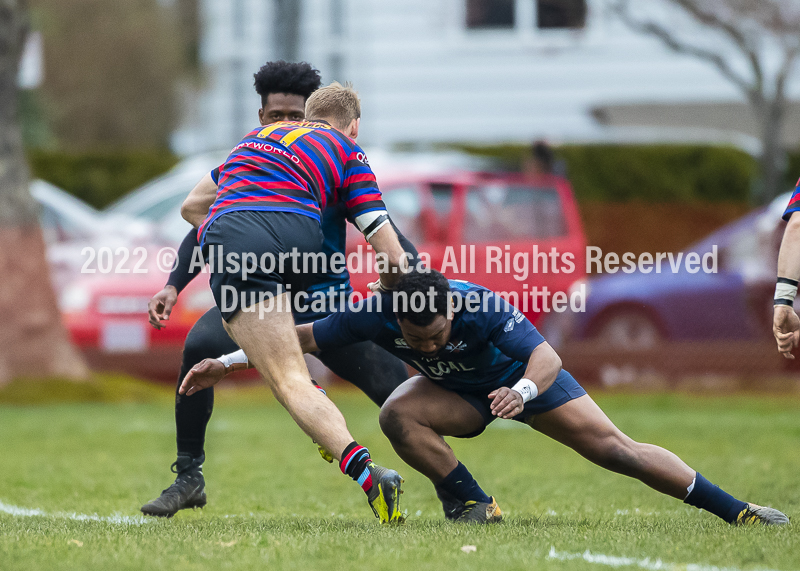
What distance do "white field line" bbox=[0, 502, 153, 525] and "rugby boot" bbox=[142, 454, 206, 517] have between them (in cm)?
8

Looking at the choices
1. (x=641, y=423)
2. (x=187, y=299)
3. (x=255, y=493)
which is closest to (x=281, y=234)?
(x=255, y=493)

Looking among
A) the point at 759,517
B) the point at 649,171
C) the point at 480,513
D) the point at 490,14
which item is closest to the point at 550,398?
the point at 480,513

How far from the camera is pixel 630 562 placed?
3.65 metres

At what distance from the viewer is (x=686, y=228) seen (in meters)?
13.3

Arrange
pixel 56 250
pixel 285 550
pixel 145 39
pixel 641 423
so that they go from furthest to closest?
pixel 145 39 → pixel 56 250 → pixel 641 423 → pixel 285 550

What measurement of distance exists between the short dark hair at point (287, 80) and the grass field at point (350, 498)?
194cm

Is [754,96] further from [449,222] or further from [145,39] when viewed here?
[145,39]

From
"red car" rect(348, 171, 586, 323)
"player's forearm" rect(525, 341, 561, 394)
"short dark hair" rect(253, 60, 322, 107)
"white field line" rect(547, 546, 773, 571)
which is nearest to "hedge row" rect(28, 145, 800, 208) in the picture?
"red car" rect(348, 171, 586, 323)

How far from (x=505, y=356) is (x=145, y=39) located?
106 ft

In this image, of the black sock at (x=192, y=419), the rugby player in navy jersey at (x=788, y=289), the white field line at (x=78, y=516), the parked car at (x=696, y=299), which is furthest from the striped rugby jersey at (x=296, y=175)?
the parked car at (x=696, y=299)

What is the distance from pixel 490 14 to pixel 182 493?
16.2 metres

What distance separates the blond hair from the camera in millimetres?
4801

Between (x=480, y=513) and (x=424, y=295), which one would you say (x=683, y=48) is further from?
(x=424, y=295)

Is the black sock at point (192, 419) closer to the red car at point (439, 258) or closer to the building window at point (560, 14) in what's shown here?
the red car at point (439, 258)
